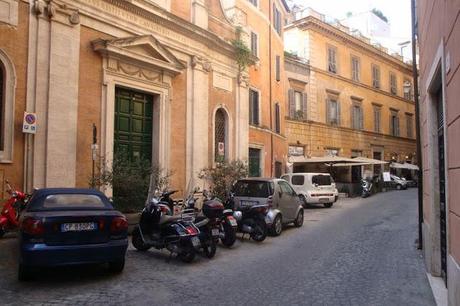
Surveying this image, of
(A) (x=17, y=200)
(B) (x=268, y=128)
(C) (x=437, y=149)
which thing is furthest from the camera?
(B) (x=268, y=128)

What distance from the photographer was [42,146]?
11.0 meters

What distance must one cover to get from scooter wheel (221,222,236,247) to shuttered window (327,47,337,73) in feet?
85.2

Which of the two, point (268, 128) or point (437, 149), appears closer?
point (437, 149)

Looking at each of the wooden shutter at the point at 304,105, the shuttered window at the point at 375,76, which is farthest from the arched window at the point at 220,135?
the shuttered window at the point at 375,76

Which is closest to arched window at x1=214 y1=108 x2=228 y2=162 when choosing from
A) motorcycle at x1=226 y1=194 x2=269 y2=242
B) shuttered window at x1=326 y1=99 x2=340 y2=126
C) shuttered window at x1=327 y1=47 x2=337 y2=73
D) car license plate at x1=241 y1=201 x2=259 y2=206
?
car license plate at x1=241 y1=201 x2=259 y2=206

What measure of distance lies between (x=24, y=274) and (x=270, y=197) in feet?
21.7

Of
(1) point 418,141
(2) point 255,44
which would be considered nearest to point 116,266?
(1) point 418,141

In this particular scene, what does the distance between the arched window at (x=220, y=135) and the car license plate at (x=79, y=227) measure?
35.7 ft

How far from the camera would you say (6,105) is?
10359 mm

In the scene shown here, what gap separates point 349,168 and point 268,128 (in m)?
12.1

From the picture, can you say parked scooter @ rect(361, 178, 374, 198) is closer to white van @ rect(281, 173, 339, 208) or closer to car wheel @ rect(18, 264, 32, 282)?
white van @ rect(281, 173, 339, 208)

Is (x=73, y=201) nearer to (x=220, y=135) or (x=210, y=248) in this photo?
(x=210, y=248)

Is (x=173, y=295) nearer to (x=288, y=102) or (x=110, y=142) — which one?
(x=110, y=142)

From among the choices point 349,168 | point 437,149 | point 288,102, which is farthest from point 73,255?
point 349,168
